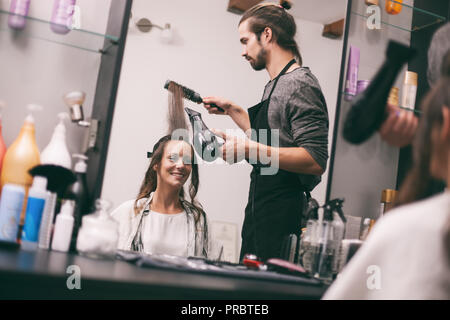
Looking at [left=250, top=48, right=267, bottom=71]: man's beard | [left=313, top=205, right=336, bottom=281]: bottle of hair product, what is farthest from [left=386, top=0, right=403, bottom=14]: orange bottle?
[left=313, top=205, right=336, bottom=281]: bottle of hair product

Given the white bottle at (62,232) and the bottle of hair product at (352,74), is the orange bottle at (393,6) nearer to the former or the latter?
the bottle of hair product at (352,74)

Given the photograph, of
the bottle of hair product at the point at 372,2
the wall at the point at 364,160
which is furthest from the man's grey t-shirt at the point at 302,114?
the bottle of hair product at the point at 372,2

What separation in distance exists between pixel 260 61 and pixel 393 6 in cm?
75

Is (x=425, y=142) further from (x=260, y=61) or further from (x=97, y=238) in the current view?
(x=260, y=61)

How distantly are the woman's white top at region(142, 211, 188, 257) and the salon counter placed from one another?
35 cm

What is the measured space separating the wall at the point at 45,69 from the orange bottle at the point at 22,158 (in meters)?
0.04

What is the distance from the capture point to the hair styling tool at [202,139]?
6.00 ft

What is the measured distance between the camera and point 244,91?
6.32 feet

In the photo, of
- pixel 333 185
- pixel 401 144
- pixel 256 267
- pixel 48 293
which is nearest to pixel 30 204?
pixel 48 293

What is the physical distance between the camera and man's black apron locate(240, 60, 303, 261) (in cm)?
186

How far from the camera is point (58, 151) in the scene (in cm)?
163

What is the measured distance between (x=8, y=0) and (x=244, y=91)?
88cm

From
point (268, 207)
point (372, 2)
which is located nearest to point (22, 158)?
point (268, 207)
